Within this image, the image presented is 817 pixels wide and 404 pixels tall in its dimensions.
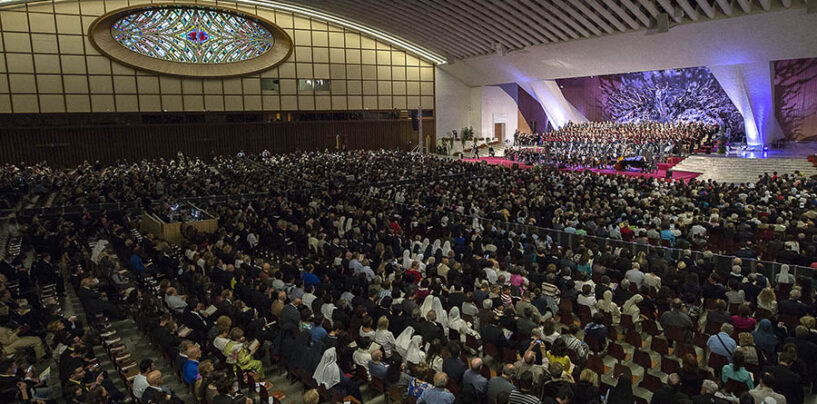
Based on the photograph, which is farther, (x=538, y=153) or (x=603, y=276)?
(x=538, y=153)

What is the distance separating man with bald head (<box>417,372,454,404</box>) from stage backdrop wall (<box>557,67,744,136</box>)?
35.0m

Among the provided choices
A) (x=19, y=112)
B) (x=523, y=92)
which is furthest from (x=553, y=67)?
(x=19, y=112)

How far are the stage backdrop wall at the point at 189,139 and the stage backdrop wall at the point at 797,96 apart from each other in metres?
23.0

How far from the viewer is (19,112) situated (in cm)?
2789

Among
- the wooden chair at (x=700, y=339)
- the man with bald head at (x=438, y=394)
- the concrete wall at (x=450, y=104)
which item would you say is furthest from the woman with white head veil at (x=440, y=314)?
the concrete wall at (x=450, y=104)

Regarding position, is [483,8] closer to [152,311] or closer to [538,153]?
[538,153]

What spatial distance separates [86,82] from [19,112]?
3748 millimetres

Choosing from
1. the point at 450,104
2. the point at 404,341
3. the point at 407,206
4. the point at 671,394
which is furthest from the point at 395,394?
the point at 450,104

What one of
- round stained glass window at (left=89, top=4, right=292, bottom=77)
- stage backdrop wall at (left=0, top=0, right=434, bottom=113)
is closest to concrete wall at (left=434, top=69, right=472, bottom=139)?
stage backdrop wall at (left=0, top=0, right=434, bottom=113)

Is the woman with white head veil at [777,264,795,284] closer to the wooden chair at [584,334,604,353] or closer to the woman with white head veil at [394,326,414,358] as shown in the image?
the wooden chair at [584,334,604,353]

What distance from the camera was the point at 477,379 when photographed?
199 inches

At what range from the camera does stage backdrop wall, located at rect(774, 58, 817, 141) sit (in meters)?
29.4

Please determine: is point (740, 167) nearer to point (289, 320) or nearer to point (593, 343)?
point (593, 343)

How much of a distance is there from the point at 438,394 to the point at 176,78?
32127 millimetres
